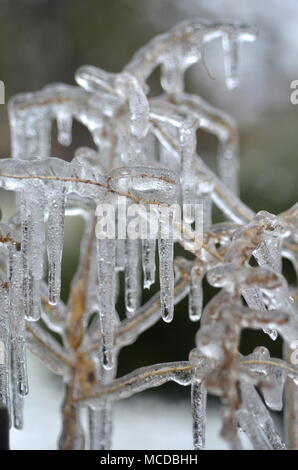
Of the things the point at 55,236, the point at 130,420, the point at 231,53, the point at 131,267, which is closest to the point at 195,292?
the point at 131,267

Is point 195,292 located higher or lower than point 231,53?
lower

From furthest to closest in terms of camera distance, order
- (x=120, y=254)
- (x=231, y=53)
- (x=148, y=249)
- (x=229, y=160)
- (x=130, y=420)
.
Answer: (x=130, y=420), (x=229, y=160), (x=231, y=53), (x=120, y=254), (x=148, y=249)

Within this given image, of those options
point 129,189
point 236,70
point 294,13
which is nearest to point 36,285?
point 129,189

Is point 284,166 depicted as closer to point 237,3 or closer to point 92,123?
point 237,3

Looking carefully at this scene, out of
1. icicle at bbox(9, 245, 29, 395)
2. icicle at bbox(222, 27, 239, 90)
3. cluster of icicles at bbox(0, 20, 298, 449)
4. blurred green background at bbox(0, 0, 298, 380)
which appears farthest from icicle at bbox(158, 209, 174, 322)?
A: blurred green background at bbox(0, 0, 298, 380)

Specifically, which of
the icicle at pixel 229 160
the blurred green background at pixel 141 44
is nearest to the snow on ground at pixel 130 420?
the blurred green background at pixel 141 44

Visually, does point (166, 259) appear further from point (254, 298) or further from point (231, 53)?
point (231, 53)

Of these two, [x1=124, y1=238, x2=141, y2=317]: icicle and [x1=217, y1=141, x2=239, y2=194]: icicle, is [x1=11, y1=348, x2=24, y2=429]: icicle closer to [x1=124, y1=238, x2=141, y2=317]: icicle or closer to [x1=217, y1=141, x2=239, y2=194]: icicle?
[x1=124, y1=238, x2=141, y2=317]: icicle
